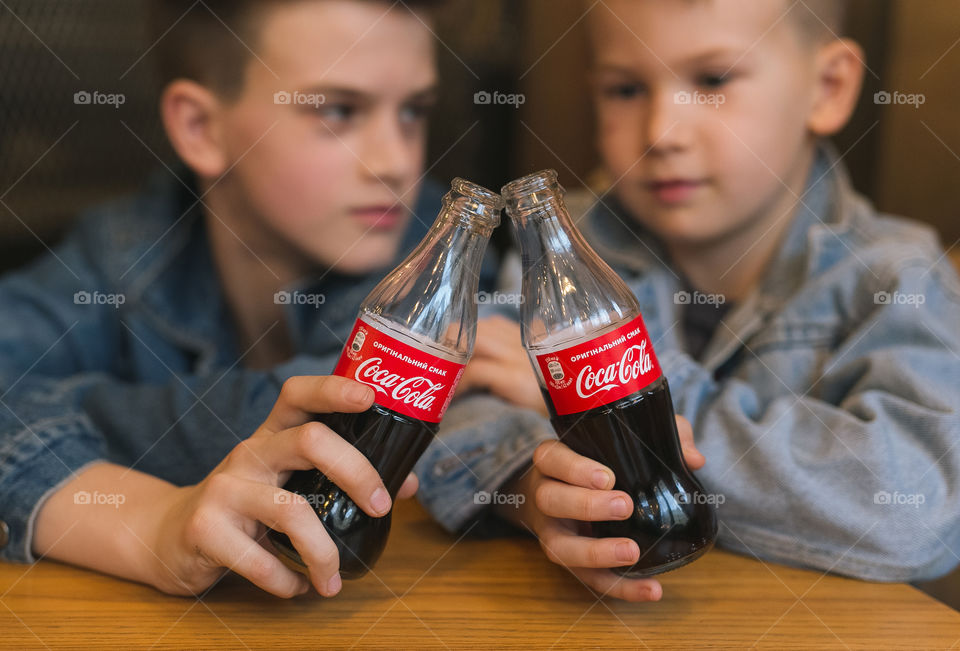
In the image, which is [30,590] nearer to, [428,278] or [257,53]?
[428,278]

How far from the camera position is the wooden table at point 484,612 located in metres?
0.58

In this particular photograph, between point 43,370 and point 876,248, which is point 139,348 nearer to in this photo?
point 43,370

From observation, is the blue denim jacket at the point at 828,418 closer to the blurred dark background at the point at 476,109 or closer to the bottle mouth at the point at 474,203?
the bottle mouth at the point at 474,203

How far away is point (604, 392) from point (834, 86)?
25.9 inches

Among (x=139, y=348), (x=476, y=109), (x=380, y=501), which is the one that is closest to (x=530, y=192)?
(x=380, y=501)

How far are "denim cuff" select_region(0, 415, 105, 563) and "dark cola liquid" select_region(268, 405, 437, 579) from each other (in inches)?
10.2

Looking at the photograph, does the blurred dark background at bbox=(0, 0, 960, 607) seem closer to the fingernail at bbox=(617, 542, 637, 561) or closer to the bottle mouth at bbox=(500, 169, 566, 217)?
the bottle mouth at bbox=(500, 169, 566, 217)

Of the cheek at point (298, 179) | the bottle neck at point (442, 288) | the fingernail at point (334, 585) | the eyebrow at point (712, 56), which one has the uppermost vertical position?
the eyebrow at point (712, 56)

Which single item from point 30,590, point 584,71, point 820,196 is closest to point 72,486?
point 30,590

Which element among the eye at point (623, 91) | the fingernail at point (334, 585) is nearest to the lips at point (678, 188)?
the eye at point (623, 91)

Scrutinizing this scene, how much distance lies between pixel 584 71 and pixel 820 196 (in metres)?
0.66

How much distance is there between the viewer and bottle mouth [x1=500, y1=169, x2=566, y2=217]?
0.60 meters

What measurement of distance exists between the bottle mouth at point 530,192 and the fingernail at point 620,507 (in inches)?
8.7

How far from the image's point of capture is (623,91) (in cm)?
96
